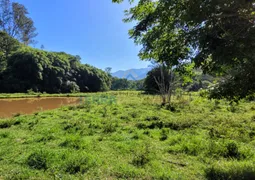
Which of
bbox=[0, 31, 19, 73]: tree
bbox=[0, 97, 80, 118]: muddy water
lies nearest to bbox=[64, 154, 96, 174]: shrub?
bbox=[0, 97, 80, 118]: muddy water

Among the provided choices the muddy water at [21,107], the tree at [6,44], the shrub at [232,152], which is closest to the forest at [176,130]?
the shrub at [232,152]

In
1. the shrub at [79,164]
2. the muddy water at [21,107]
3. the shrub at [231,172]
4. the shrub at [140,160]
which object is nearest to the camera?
the shrub at [231,172]

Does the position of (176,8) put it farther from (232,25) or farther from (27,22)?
(27,22)

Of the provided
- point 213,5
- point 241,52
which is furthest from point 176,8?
point 241,52

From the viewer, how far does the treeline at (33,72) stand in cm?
3684

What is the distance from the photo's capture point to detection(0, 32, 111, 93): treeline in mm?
36844

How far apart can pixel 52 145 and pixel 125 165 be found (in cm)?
263

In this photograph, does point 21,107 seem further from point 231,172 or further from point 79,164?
point 231,172

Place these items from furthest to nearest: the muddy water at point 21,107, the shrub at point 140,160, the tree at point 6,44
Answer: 1. the tree at point 6,44
2. the muddy water at point 21,107
3. the shrub at point 140,160

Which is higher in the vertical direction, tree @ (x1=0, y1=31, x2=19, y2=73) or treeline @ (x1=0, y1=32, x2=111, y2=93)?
tree @ (x1=0, y1=31, x2=19, y2=73)

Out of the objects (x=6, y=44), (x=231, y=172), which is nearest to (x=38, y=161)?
(x=231, y=172)

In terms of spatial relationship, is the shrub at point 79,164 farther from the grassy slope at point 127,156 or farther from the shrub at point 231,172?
the shrub at point 231,172

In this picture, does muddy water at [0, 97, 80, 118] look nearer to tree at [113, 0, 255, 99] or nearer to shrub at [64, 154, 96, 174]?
shrub at [64, 154, 96, 174]

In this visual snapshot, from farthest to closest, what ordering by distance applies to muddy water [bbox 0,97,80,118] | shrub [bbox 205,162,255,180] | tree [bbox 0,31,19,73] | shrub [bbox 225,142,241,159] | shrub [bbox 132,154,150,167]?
1. tree [bbox 0,31,19,73]
2. muddy water [bbox 0,97,80,118]
3. shrub [bbox 225,142,241,159]
4. shrub [bbox 132,154,150,167]
5. shrub [bbox 205,162,255,180]
